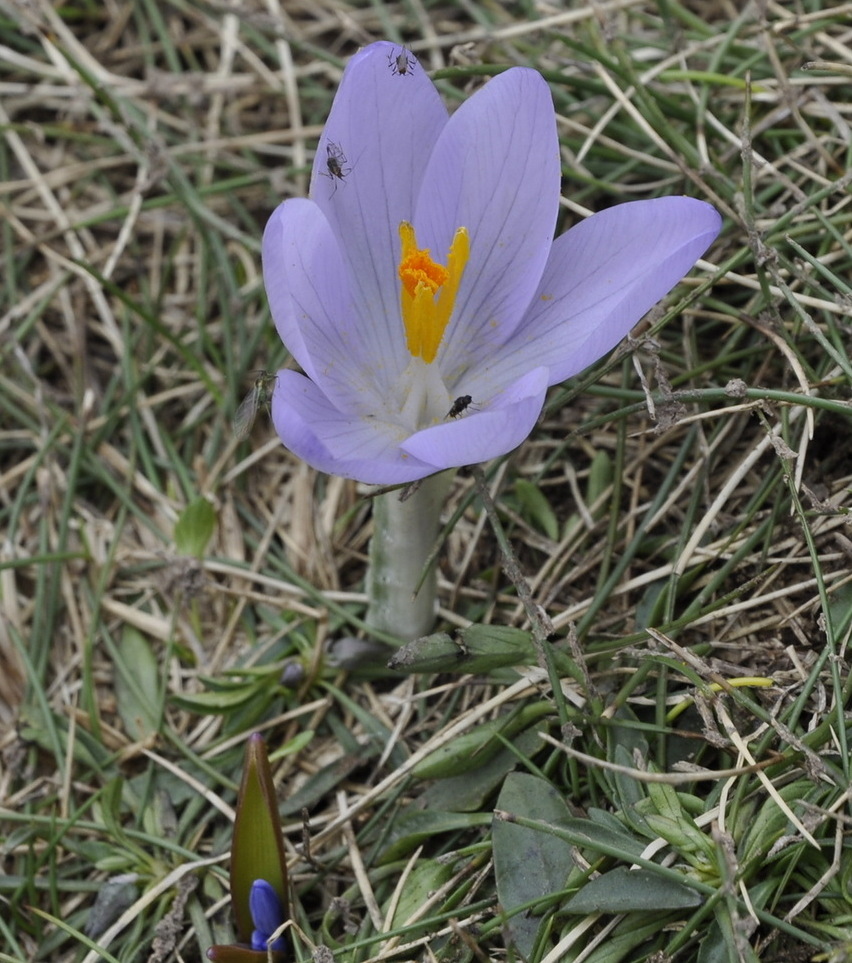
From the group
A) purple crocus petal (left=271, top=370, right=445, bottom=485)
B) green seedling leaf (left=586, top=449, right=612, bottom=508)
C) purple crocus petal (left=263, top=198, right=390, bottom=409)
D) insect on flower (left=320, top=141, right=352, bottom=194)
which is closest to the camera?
purple crocus petal (left=271, top=370, right=445, bottom=485)

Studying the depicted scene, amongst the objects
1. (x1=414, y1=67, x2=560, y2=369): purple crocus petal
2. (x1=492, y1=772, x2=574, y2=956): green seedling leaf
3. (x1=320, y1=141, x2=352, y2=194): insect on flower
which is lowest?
(x1=492, y1=772, x2=574, y2=956): green seedling leaf

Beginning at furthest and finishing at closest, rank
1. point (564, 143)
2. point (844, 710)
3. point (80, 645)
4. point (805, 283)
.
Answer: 1. point (564, 143)
2. point (80, 645)
3. point (805, 283)
4. point (844, 710)

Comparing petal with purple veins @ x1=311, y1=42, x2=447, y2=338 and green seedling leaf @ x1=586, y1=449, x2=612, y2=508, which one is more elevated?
petal with purple veins @ x1=311, y1=42, x2=447, y2=338

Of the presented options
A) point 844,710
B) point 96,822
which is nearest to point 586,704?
point 844,710

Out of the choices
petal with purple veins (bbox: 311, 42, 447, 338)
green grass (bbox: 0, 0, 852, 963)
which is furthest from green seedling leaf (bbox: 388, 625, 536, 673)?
petal with purple veins (bbox: 311, 42, 447, 338)

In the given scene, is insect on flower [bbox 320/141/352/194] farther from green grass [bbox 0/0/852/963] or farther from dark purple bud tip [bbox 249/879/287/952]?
dark purple bud tip [bbox 249/879/287/952]

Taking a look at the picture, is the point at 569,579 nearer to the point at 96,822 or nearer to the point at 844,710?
the point at 844,710

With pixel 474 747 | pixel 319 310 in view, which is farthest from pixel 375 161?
pixel 474 747
